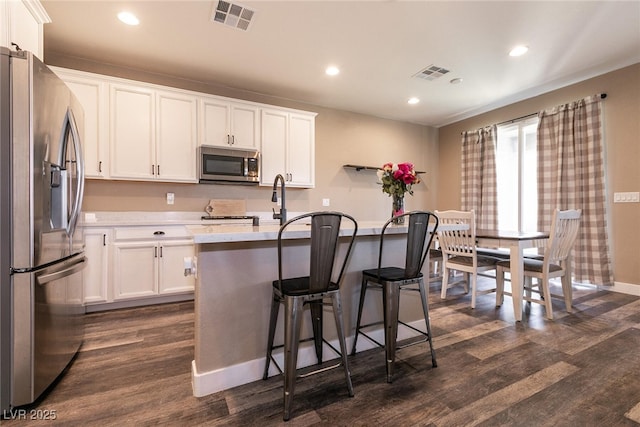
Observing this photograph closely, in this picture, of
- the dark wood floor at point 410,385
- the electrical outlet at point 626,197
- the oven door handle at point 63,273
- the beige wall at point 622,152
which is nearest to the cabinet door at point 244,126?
the oven door handle at point 63,273

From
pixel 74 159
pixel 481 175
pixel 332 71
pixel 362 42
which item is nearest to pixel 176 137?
pixel 74 159

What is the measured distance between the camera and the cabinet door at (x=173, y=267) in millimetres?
3139

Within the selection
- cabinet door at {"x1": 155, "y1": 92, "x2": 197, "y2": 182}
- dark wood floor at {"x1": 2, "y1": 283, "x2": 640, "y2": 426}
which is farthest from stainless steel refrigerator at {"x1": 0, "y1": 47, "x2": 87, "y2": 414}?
cabinet door at {"x1": 155, "y1": 92, "x2": 197, "y2": 182}

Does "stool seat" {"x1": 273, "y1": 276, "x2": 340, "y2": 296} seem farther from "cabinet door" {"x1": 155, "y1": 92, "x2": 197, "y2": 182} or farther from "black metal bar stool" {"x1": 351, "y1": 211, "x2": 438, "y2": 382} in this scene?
"cabinet door" {"x1": 155, "y1": 92, "x2": 197, "y2": 182}

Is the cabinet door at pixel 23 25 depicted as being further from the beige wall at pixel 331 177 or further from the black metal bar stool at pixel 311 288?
the black metal bar stool at pixel 311 288

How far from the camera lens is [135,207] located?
3477 mm

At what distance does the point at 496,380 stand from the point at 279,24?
3172 millimetres

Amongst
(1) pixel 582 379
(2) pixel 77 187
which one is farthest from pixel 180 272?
(1) pixel 582 379

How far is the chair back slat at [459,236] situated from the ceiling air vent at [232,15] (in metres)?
2.48

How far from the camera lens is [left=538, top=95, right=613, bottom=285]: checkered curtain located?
356 centimetres

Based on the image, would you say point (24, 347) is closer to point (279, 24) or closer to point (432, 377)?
point (432, 377)

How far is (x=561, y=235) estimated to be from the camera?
2746 mm

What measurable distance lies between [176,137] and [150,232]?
112cm

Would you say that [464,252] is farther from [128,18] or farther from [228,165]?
[128,18]
